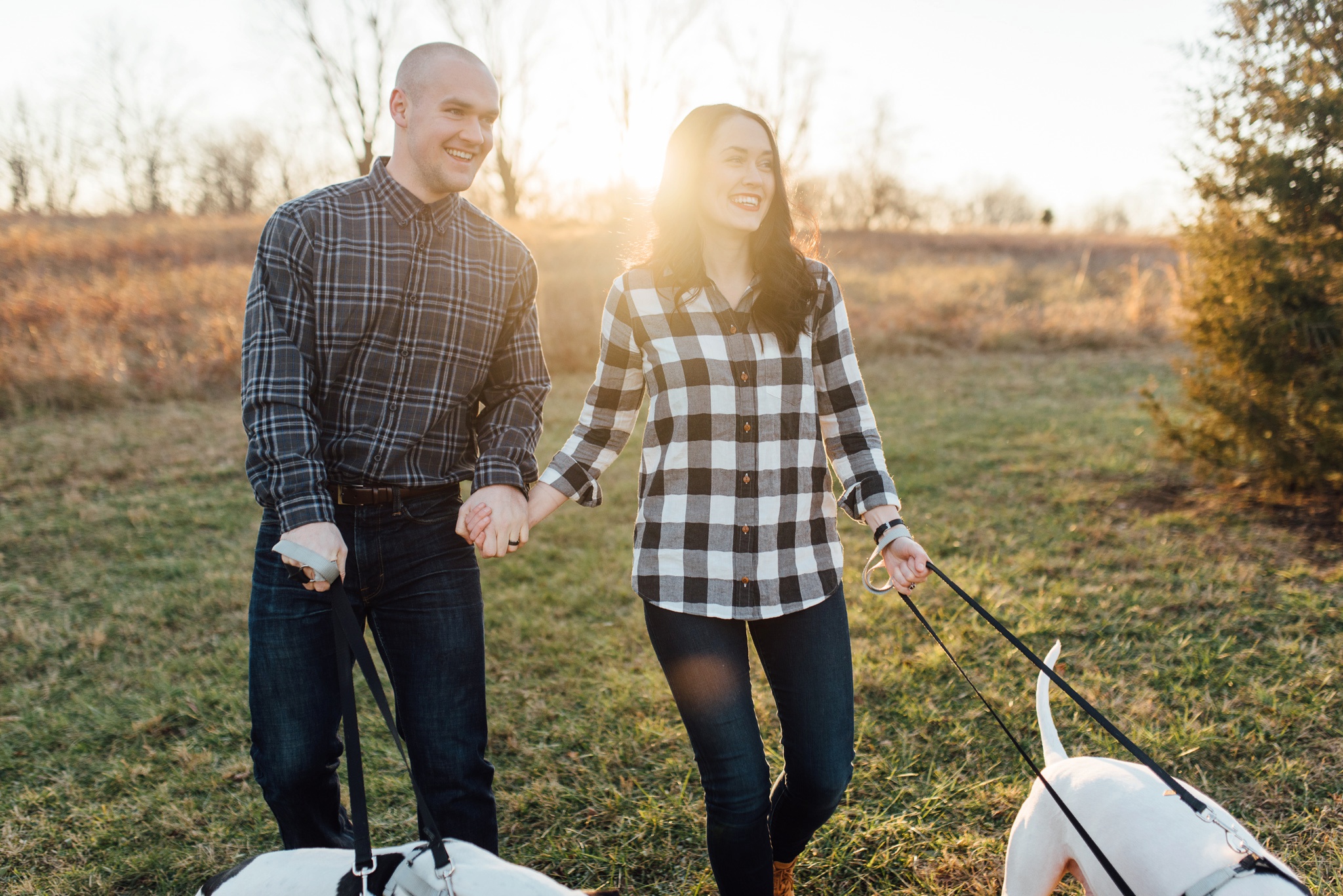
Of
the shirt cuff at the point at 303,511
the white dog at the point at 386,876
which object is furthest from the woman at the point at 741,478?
the white dog at the point at 386,876

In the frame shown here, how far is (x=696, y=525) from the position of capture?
190cm

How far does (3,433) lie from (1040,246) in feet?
101

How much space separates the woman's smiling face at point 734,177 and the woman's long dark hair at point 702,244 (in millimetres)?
27

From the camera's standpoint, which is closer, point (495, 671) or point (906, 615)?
point (495, 671)

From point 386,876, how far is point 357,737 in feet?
0.81

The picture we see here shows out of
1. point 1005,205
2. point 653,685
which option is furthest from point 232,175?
point 1005,205

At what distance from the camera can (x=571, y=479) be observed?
2096 mm

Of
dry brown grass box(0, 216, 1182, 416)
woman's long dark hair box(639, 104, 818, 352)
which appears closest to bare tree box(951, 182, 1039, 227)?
dry brown grass box(0, 216, 1182, 416)

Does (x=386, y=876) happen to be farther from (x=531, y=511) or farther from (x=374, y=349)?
(x=374, y=349)

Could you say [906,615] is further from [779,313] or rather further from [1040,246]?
[1040,246]

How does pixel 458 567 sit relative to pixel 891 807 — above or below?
above

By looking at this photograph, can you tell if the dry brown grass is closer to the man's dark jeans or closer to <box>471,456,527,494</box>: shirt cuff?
<box>471,456,527,494</box>: shirt cuff

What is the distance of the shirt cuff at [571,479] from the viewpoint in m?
2.07

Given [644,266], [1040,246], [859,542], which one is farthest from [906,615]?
[1040,246]
